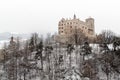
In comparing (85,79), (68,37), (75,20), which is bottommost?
(85,79)

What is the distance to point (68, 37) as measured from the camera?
5603 cm

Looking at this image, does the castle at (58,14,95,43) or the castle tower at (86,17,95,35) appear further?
the castle tower at (86,17,95,35)

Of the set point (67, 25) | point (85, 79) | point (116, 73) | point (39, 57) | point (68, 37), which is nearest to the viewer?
point (85, 79)

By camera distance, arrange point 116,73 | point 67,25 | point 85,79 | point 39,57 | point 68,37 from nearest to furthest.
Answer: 1. point 85,79
2. point 116,73
3. point 39,57
4. point 68,37
5. point 67,25

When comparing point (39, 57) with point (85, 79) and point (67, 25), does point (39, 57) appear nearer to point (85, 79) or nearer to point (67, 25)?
point (85, 79)

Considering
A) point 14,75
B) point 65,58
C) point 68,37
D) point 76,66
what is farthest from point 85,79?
point 68,37

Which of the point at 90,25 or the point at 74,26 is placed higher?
the point at 90,25

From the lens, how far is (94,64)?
41188 millimetres

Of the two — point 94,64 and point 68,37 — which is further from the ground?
point 68,37

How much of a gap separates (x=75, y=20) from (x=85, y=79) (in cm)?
2933

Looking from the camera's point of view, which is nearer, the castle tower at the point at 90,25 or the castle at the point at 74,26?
the castle at the point at 74,26

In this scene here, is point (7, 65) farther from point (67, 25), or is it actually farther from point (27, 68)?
point (67, 25)

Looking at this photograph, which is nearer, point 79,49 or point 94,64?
point 94,64

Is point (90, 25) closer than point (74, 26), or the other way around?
point (74, 26)
